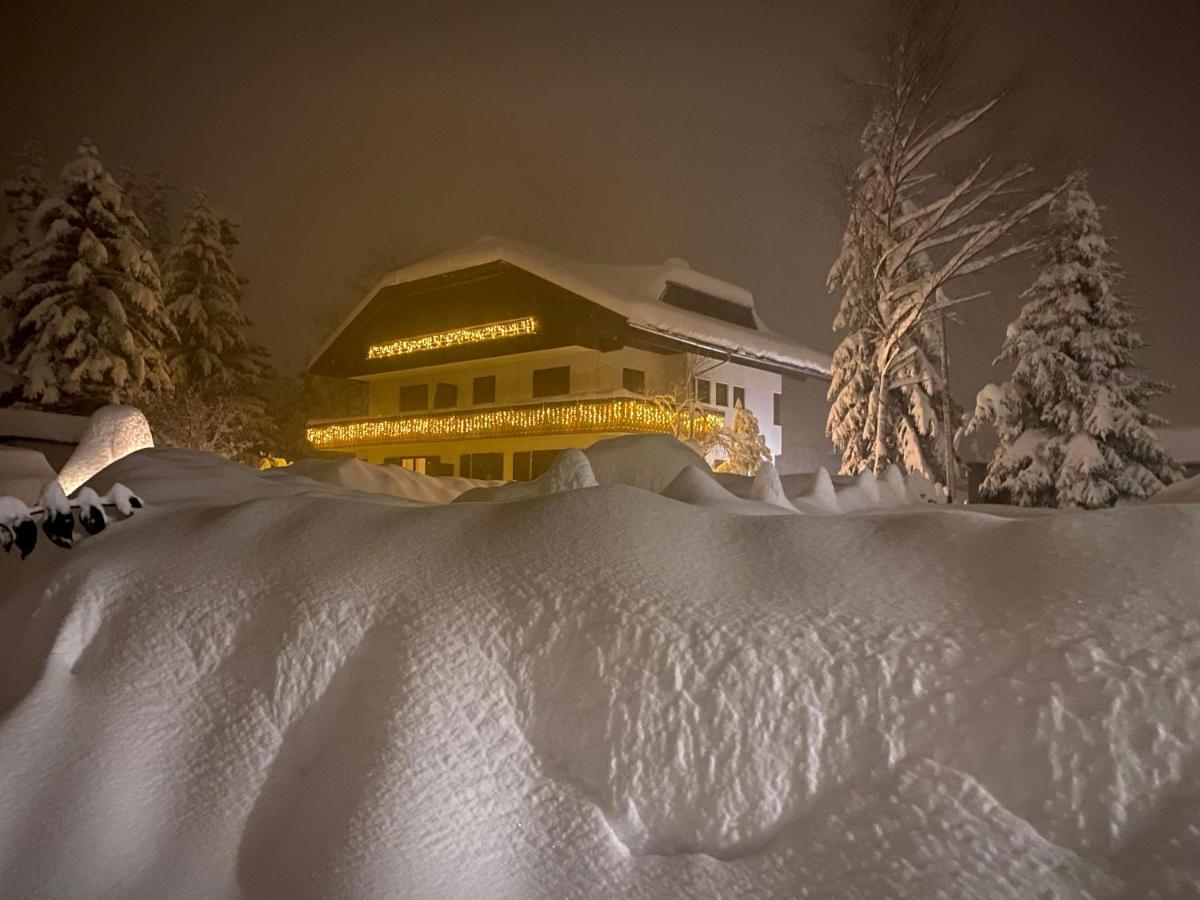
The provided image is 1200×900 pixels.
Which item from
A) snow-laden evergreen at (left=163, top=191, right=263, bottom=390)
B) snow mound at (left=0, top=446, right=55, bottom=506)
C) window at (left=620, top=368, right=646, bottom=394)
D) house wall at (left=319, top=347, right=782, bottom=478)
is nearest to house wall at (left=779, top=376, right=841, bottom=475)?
house wall at (left=319, top=347, right=782, bottom=478)

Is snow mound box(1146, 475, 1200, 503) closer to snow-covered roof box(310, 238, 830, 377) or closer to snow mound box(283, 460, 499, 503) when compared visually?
snow mound box(283, 460, 499, 503)

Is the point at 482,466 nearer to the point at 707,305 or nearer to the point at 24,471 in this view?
the point at 707,305

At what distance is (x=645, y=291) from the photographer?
95.9ft

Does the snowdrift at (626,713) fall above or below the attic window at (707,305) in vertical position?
below

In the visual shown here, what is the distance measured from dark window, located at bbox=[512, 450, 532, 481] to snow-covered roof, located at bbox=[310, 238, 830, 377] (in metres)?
5.89

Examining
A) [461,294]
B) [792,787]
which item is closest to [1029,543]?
[792,787]

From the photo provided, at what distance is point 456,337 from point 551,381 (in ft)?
14.4

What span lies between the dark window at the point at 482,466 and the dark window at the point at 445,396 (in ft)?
10.4

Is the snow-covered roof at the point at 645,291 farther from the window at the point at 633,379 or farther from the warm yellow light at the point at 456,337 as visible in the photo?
the window at the point at 633,379

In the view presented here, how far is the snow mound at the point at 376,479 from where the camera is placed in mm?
8828

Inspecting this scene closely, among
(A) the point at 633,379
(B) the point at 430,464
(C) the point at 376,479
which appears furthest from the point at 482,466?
(C) the point at 376,479

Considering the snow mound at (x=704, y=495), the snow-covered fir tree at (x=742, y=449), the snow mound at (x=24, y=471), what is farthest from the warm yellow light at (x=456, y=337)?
the snow mound at (x=704, y=495)

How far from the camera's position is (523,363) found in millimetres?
29047

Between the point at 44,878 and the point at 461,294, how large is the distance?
2967 cm
